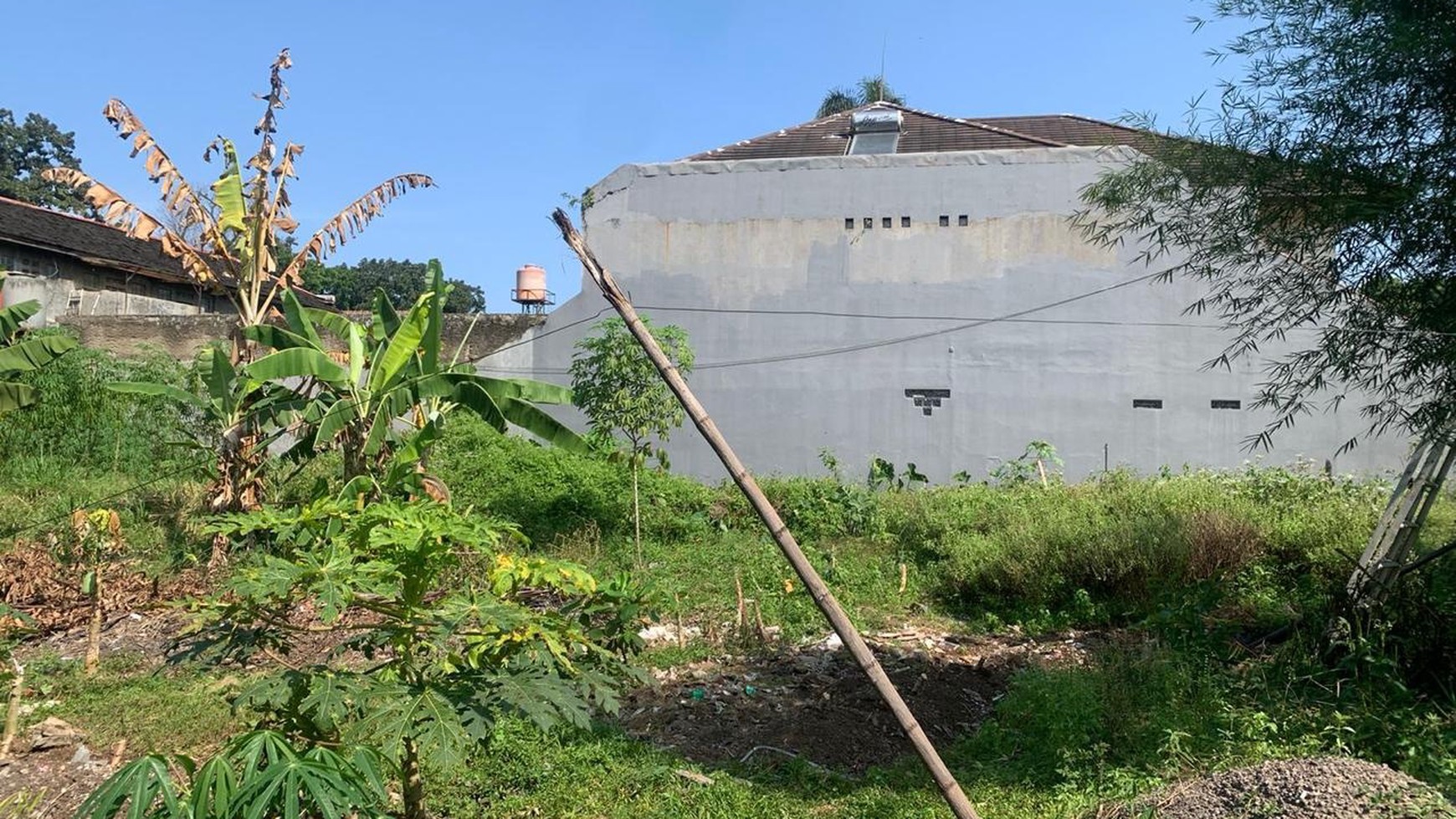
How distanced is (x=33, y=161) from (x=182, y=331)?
28454 millimetres

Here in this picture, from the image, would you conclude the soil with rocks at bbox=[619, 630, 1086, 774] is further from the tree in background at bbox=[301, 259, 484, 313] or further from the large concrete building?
the tree in background at bbox=[301, 259, 484, 313]

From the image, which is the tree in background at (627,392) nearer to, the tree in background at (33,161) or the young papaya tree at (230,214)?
the young papaya tree at (230,214)

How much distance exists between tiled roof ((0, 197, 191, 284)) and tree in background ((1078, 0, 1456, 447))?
16.6m

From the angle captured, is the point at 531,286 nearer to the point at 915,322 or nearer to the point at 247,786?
the point at 915,322

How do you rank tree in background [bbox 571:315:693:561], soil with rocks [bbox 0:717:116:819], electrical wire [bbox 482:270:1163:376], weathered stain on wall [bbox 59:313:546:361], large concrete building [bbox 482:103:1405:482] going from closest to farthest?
soil with rocks [bbox 0:717:116:819] < tree in background [bbox 571:315:693:561] < large concrete building [bbox 482:103:1405:482] < electrical wire [bbox 482:270:1163:376] < weathered stain on wall [bbox 59:313:546:361]

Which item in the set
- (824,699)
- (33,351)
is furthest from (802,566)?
(33,351)

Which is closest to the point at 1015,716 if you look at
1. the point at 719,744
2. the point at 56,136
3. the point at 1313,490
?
the point at 719,744

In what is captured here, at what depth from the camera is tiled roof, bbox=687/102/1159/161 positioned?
55.1 ft

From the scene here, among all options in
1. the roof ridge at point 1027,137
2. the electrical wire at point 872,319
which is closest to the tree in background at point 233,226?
the electrical wire at point 872,319

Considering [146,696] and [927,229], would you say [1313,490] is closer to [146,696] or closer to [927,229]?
[927,229]

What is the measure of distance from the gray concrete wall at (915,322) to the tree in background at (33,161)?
27874 millimetres

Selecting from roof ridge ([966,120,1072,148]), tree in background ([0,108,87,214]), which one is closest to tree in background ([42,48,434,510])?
roof ridge ([966,120,1072,148])

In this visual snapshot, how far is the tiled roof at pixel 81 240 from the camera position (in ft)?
57.3

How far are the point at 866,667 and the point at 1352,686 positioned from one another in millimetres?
3982
